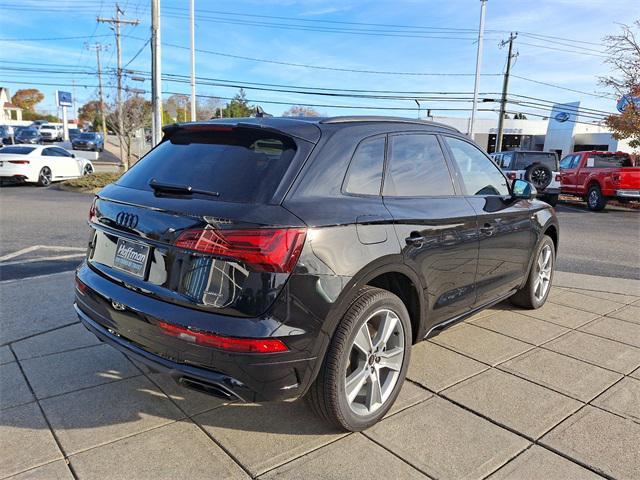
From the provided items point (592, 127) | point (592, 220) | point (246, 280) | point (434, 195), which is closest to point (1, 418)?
point (246, 280)

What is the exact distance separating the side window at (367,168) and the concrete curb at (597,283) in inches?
169

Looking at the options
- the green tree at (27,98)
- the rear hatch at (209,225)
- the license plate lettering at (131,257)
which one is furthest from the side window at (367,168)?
the green tree at (27,98)

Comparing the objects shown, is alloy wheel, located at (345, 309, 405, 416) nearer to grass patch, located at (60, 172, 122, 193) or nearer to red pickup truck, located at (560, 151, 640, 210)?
red pickup truck, located at (560, 151, 640, 210)

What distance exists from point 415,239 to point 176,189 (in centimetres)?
146

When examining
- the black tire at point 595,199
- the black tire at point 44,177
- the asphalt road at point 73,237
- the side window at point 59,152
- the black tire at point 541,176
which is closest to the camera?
the asphalt road at point 73,237

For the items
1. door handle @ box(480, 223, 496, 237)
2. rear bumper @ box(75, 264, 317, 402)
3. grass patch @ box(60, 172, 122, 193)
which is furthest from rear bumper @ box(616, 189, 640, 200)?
grass patch @ box(60, 172, 122, 193)

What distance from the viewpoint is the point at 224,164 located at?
9.02 feet

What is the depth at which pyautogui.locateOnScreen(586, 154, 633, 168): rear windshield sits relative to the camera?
17062mm

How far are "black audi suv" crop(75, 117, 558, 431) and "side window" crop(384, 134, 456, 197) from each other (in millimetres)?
12

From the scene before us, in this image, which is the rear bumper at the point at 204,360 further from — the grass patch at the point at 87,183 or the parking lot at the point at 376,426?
the grass patch at the point at 87,183

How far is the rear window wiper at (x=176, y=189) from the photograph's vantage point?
102 inches

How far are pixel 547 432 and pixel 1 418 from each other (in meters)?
3.22

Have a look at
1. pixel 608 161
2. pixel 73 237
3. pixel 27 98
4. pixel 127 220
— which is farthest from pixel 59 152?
pixel 27 98

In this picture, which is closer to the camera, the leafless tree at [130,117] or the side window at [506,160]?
the side window at [506,160]
